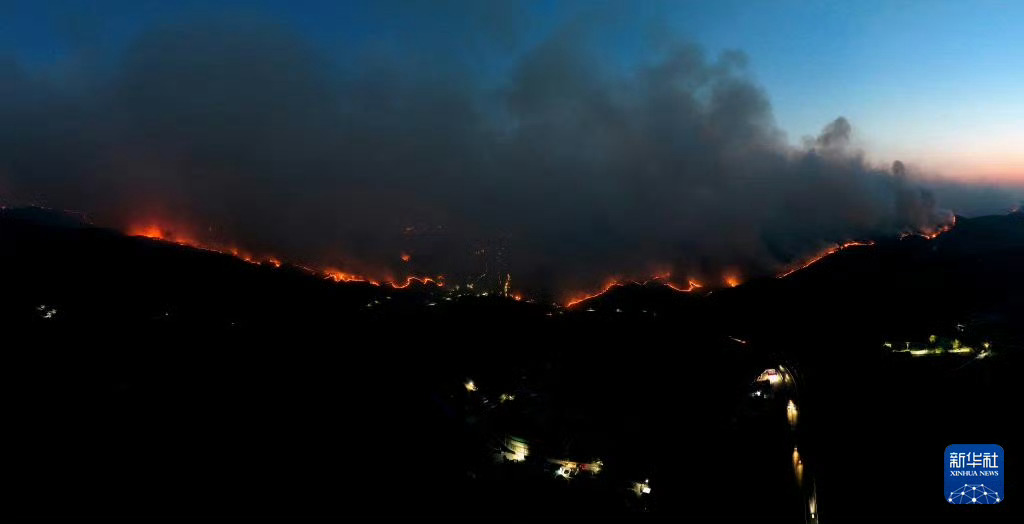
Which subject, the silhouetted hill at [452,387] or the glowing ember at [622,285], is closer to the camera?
the silhouetted hill at [452,387]

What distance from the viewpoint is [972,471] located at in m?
10.8

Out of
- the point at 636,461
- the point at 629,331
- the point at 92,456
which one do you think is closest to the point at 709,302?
the point at 629,331

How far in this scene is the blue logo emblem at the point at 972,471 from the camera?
10625 mm

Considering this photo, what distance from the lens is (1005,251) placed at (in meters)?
48.3

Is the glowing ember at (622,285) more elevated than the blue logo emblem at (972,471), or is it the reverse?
the glowing ember at (622,285)

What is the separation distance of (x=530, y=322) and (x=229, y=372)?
25764 millimetres

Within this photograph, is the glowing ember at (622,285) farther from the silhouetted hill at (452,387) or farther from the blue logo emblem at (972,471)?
the blue logo emblem at (972,471)

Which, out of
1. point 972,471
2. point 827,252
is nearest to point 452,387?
point 972,471

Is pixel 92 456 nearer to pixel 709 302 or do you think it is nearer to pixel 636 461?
pixel 636 461

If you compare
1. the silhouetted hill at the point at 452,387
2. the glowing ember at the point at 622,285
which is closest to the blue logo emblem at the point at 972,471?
the silhouetted hill at the point at 452,387

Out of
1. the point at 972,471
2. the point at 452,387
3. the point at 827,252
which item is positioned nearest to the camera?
the point at 972,471

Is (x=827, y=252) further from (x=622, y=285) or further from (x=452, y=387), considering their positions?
(x=452, y=387)

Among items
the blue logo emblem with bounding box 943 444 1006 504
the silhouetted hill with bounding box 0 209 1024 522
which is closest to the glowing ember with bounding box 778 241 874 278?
the silhouetted hill with bounding box 0 209 1024 522

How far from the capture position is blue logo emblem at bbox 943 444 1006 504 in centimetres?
1062
